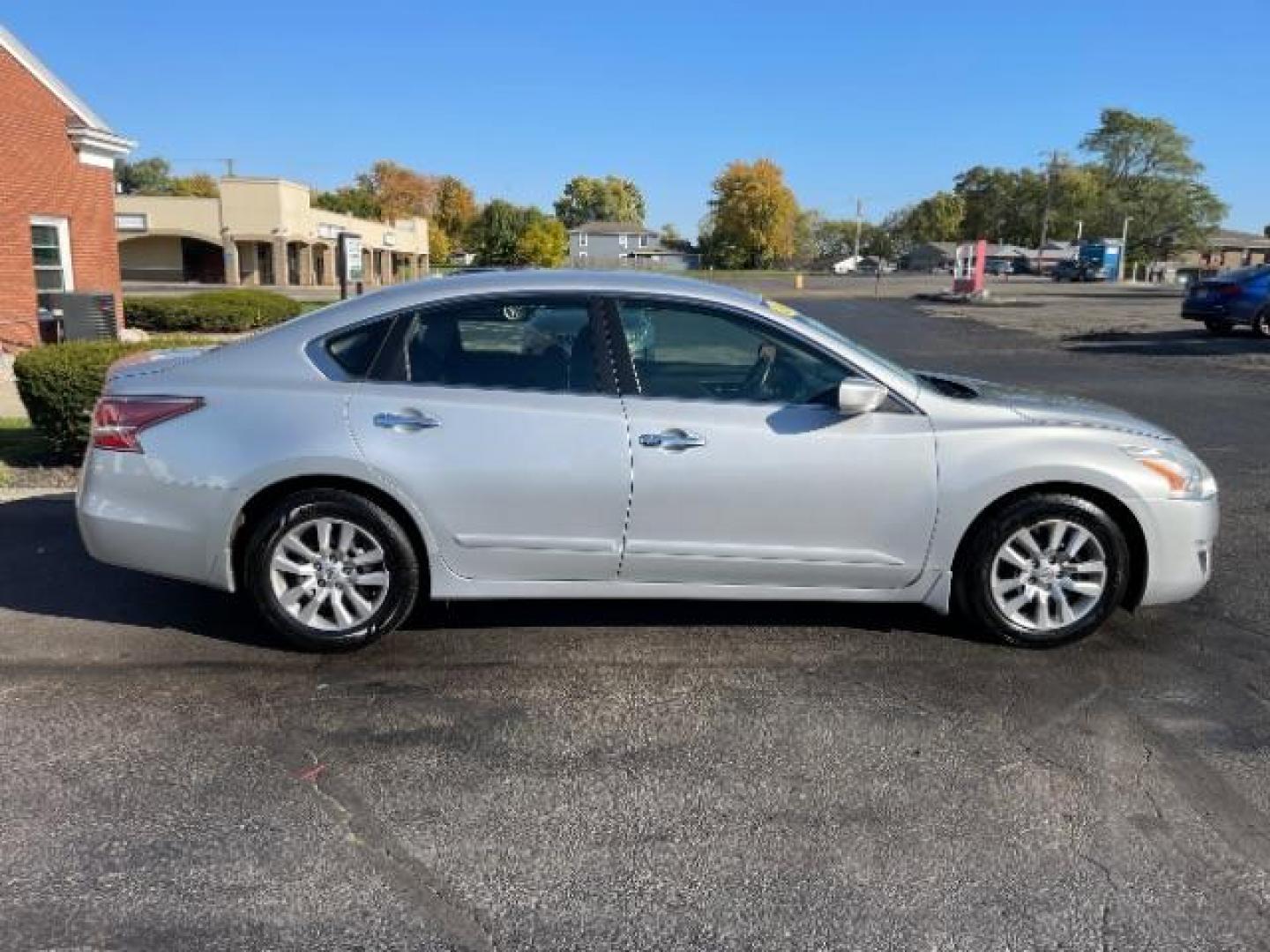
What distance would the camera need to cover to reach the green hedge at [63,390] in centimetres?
733

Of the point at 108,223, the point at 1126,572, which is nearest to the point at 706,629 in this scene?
the point at 1126,572

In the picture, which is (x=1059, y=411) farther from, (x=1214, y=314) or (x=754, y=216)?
(x=754, y=216)

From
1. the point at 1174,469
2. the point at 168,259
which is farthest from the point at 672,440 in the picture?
the point at 168,259

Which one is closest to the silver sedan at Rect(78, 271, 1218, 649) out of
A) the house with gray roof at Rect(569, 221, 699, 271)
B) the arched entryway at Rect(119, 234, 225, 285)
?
the arched entryway at Rect(119, 234, 225, 285)

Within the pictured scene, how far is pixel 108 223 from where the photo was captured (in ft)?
61.8

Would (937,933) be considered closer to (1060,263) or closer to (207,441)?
(207,441)

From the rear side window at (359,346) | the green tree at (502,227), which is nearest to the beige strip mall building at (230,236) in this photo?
the green tree at (502,227)

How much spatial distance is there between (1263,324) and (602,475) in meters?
22.1

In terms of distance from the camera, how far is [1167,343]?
2112cm

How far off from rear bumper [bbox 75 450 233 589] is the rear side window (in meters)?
0.72

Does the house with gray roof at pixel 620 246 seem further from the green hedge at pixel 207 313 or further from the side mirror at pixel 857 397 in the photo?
the side mirror at pixel 857 397

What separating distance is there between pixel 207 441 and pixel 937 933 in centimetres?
326

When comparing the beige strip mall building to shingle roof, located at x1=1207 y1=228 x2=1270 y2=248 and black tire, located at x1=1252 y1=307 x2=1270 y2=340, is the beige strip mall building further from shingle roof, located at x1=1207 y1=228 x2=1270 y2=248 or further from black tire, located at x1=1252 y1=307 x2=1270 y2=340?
shingle roof, located at x1=1207 y1=228 x2=1270 y2=248

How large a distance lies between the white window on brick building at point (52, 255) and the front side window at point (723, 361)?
16467mm
